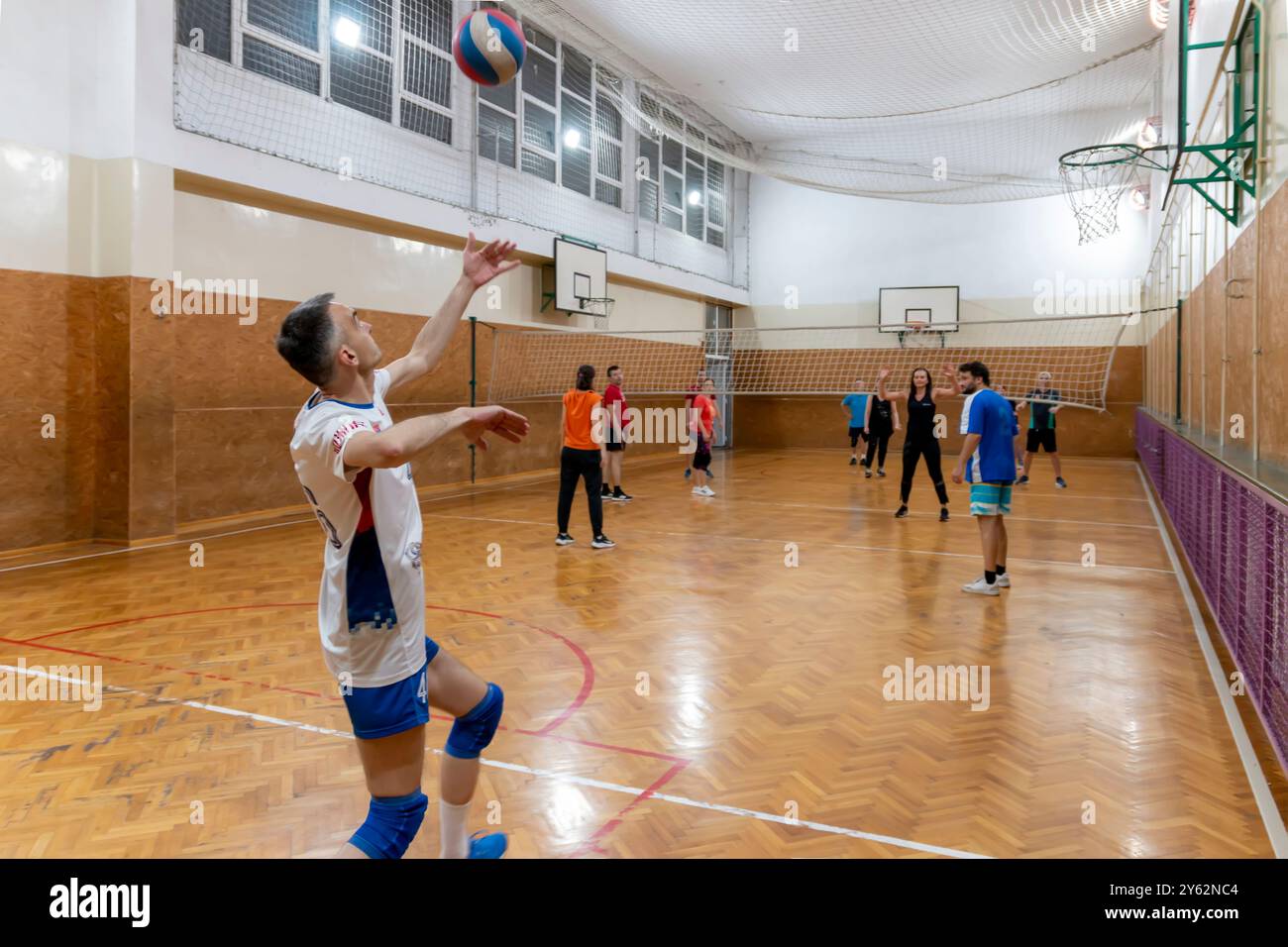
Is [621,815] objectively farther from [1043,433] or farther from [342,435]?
[1043,433]

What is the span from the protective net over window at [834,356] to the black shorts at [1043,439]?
114 inches

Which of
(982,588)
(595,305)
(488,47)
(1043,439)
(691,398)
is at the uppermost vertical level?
(488,47)

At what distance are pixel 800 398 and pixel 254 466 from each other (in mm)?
14870

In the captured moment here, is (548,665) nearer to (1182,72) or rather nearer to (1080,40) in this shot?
(1182,72)

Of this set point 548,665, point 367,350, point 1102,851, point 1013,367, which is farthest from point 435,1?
point 1013,367

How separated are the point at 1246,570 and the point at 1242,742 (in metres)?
1.01

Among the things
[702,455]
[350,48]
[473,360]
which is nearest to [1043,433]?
[702,455]

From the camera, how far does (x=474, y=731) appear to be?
2385 millimetres

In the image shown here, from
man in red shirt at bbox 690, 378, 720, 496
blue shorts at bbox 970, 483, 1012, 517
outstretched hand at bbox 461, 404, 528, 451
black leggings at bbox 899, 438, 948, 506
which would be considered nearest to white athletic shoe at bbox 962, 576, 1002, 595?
blue shorts at bbox 970, 483, 1012, 517

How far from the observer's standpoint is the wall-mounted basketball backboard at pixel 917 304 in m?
20.0

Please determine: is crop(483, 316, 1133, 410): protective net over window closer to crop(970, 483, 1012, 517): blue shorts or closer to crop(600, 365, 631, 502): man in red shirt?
crop(600, 365, 631, 502): man in red shirt

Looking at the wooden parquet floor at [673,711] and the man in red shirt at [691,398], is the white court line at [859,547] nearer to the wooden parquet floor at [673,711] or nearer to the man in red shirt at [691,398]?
the wooden parquet floor at [673,711]

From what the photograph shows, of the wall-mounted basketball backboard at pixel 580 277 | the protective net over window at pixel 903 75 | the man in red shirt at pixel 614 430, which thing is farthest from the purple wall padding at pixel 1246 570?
the wall-mounted basketball backboard at pixel 580 277

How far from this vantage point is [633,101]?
663 inches
